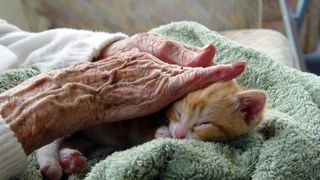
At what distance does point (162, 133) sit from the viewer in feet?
2.59

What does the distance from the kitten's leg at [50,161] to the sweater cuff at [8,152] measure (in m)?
0.05

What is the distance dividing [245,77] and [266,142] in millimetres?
257

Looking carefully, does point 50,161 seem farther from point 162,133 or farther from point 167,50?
point 167,50

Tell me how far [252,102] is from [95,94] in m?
0.24

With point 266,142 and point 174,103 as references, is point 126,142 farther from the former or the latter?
point 266,142

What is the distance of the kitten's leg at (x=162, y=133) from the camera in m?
0.78

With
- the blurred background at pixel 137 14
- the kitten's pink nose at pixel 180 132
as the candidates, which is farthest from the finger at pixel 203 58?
the blurred background at pixel 137 14

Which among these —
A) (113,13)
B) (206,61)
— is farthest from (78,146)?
(113,13)

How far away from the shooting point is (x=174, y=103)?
80 centimetres

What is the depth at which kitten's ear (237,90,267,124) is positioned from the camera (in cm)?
77

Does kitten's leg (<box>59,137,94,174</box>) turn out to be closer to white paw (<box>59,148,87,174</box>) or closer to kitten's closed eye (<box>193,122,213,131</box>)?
white paw (<box>59,148,87,174</box>)

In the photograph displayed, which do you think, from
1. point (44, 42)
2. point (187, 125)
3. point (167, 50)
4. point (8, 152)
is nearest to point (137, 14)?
point (44, 42)

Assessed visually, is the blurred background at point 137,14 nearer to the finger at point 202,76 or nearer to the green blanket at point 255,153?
the green blanket at point 255,153

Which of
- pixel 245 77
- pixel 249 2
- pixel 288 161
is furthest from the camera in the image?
pixel 249 2
